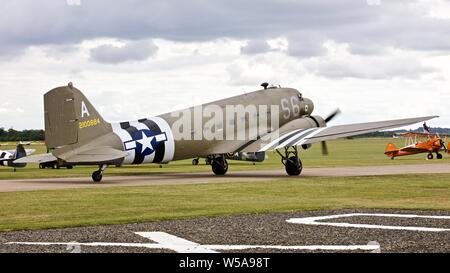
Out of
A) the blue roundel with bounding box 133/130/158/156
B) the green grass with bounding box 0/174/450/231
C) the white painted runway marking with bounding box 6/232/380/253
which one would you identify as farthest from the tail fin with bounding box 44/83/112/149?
the white painted runway marking with bounding box 6/232/380/253

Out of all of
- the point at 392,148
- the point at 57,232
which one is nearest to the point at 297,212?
the point at 57,232

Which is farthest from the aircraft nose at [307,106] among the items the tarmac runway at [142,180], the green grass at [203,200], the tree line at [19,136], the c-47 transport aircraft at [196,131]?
the tree line at [19,136]

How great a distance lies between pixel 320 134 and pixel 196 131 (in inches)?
280

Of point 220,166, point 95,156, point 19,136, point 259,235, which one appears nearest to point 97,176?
point 95,156

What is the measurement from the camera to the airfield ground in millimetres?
13766

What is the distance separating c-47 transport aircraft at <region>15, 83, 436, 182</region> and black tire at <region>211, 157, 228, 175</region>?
0.20ft

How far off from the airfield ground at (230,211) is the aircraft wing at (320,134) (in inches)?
248

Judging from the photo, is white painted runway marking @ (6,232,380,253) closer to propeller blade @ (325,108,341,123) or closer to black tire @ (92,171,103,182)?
black tire @ (92,171,103,182)

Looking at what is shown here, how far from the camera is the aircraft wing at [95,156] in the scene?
32375mm

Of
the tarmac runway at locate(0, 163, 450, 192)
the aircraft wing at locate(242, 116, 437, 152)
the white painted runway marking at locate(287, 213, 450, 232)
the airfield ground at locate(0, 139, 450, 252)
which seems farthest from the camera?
the aircraft wing at locate(242, 116, 437, 152)

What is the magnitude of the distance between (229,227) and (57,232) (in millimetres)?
3855

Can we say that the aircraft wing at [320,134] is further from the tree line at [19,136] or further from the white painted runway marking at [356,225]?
the tree line at [19,136]

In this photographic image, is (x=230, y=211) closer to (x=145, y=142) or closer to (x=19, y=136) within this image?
(x=145, y=142)
